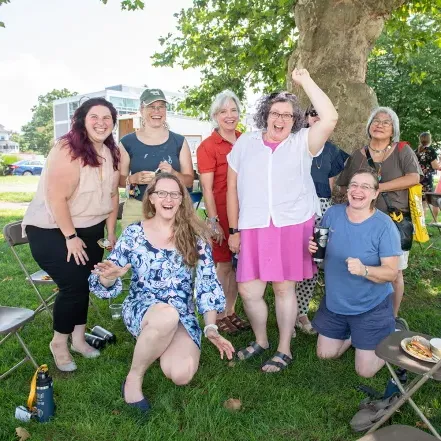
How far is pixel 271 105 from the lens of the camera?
3357 mm

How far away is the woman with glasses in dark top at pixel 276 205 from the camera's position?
333cm

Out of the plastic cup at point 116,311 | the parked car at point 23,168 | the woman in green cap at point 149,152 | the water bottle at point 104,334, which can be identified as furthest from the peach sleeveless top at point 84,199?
the parked car at point 23,168

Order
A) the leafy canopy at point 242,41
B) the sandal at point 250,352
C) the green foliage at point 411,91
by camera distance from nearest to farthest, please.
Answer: the sandal at point 250,352, the leafy canopy at point 242,41, the green foliage at point 411,91

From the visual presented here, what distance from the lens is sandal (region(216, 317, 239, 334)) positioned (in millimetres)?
4152

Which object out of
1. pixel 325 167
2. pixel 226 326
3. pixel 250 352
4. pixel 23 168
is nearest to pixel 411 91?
pixel 325 167

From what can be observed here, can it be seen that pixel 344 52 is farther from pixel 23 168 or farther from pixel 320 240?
pixel 23 168

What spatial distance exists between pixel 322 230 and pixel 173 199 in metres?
1.02

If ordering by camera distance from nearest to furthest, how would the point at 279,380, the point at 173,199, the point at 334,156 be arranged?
1. the point at 173,199
2. the point at 279,380
3. the point at 334,156

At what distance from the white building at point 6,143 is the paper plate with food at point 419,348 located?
10530 cm

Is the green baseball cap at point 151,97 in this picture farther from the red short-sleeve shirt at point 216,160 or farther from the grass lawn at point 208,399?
the grass lawn at point 208,399

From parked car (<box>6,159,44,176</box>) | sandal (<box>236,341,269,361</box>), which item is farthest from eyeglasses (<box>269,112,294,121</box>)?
parked car (<box>6,159,44,176</box>)

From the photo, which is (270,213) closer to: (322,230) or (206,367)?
(322,230)

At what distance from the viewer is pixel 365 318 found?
3445 mm

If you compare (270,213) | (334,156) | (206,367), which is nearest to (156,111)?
(270,213)
